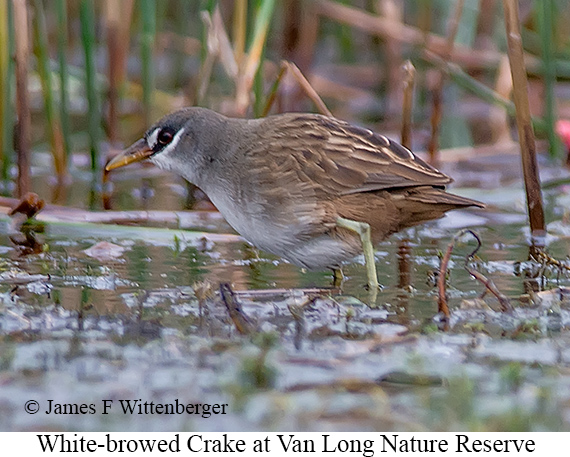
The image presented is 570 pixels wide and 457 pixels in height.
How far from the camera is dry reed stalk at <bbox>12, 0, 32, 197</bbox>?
5.20m

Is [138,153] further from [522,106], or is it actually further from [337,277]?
[522,106]

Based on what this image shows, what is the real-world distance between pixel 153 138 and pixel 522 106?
69.4 inches

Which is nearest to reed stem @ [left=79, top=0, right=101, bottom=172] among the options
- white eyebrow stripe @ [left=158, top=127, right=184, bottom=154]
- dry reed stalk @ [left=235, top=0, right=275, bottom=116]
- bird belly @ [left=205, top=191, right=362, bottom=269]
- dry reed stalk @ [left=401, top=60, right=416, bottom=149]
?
dry reed stalk @ [left=235, top=0, right=275, bottom=116]

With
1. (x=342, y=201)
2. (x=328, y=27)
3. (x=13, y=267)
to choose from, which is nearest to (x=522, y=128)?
(x=342, y=201)

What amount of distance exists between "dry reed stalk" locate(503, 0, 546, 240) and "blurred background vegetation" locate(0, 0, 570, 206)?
3.62ft

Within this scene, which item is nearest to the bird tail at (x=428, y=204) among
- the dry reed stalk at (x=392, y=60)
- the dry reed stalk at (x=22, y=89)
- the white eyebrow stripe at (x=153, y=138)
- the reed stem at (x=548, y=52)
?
the white eyebrow stripe at (x=153, y=138)

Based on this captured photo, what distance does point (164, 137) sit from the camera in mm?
4461

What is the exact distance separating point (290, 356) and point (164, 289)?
99 centimetres

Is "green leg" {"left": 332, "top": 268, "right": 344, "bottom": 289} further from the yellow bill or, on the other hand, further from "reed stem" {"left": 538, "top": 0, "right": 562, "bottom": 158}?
"reed stem" {"left": 538, "top": 0, "right": 562, "bottom": 158}
